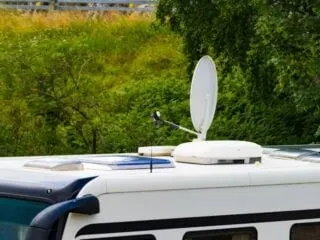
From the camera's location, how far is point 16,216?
476cm

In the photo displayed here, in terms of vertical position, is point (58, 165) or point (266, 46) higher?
point (266, 46)

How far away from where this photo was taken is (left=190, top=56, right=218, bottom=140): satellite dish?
6328mm

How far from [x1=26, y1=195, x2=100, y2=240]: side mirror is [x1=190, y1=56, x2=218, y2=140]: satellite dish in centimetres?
189

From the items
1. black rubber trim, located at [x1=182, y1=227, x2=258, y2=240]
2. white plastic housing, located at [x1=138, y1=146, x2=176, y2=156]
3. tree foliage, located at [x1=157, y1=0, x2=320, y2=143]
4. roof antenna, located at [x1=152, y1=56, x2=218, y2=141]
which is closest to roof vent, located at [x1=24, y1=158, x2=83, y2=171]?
black rubber trim, located at [x1=182, y1=227, x2=258, y2=240]

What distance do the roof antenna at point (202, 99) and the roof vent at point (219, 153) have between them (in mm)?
580

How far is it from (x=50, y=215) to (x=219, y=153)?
1.39 meters

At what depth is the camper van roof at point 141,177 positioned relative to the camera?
4586 millimetres

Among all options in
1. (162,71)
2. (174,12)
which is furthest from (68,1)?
(174,12)

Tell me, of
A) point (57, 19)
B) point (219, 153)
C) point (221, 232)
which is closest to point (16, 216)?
point (221, 232)

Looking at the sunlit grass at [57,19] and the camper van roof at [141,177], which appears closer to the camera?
the camper van roof at [141,177]

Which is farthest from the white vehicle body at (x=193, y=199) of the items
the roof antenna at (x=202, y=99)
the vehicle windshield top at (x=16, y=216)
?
the roof antenna at (x=202, y=99)

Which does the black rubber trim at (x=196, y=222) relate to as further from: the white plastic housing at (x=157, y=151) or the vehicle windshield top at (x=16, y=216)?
the white plastic housing at (x=157, y=151)

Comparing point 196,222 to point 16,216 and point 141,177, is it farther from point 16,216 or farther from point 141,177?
point 16,216

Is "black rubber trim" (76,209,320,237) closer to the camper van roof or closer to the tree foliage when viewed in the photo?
the camper van roof
